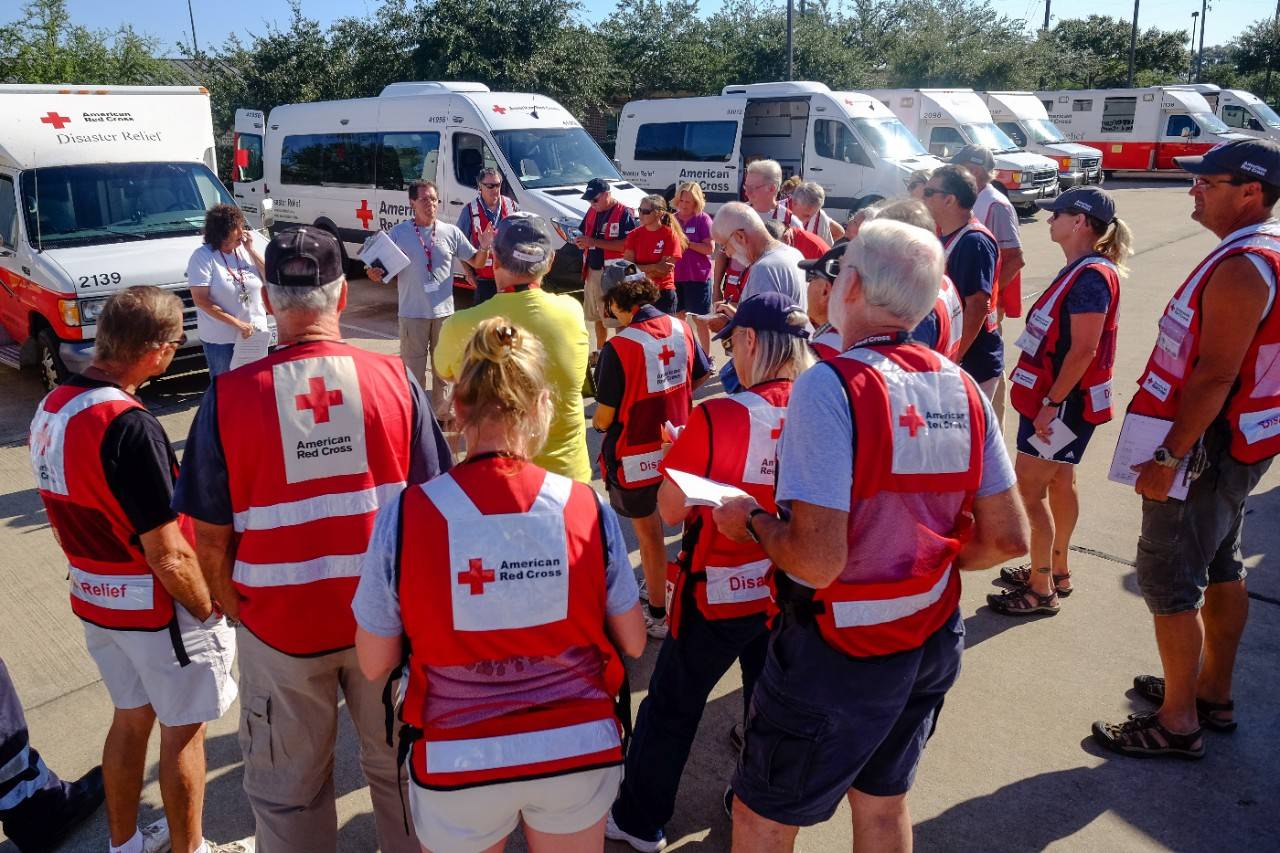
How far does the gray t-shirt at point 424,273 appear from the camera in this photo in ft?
22.2

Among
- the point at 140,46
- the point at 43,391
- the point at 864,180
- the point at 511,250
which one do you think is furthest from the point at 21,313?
the point at 140,46

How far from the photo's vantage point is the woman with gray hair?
8.78ft

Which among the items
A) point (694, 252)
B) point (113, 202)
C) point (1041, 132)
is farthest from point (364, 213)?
point (1041, 132)

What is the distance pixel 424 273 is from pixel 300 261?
4410 millimetres

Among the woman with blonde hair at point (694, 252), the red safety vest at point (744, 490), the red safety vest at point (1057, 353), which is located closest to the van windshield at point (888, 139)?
the woman with blonde hair at point (694, 252)

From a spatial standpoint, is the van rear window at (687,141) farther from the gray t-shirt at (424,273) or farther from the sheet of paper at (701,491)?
the sheet of paper at (701,491)

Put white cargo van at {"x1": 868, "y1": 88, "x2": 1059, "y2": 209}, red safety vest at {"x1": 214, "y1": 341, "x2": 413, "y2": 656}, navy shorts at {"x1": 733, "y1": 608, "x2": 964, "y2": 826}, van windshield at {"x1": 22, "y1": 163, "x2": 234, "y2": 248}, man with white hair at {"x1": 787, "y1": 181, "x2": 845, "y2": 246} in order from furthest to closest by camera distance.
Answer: white cargo van at {"x1": 868, "y1": 88, "x2": 1059, "y2": 209}, man with white hair at {"x1": 787, "y1": 181, "x2": 845, "y2": 246}, van windshield at {"x1": 22, "y1": 163, "x2": 234, "y2": 248}, red safety vest at {"x1": 214, "y1": 341, "x2": 413, "y2": 656}, navy shorts at {"x1": 733, "y1": 608, "x2": 964, "y2": 826}

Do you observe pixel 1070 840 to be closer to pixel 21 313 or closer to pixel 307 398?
pixel 307 398

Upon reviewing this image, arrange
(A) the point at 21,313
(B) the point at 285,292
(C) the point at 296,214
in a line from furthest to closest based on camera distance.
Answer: (C) the point at 296,214, (A) the point at 21,313, (B) the point at 285,292

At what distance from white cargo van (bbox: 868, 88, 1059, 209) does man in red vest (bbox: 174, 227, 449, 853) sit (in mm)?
19902

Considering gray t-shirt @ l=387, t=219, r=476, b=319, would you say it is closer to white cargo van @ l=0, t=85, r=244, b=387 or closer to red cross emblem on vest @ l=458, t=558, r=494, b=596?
white cargo van @ l=0, t=85, r=244, b=387

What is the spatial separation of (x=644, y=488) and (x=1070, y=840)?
209cm

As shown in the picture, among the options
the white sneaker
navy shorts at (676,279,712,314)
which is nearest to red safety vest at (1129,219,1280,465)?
the white sneaker

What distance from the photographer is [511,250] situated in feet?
12.4
